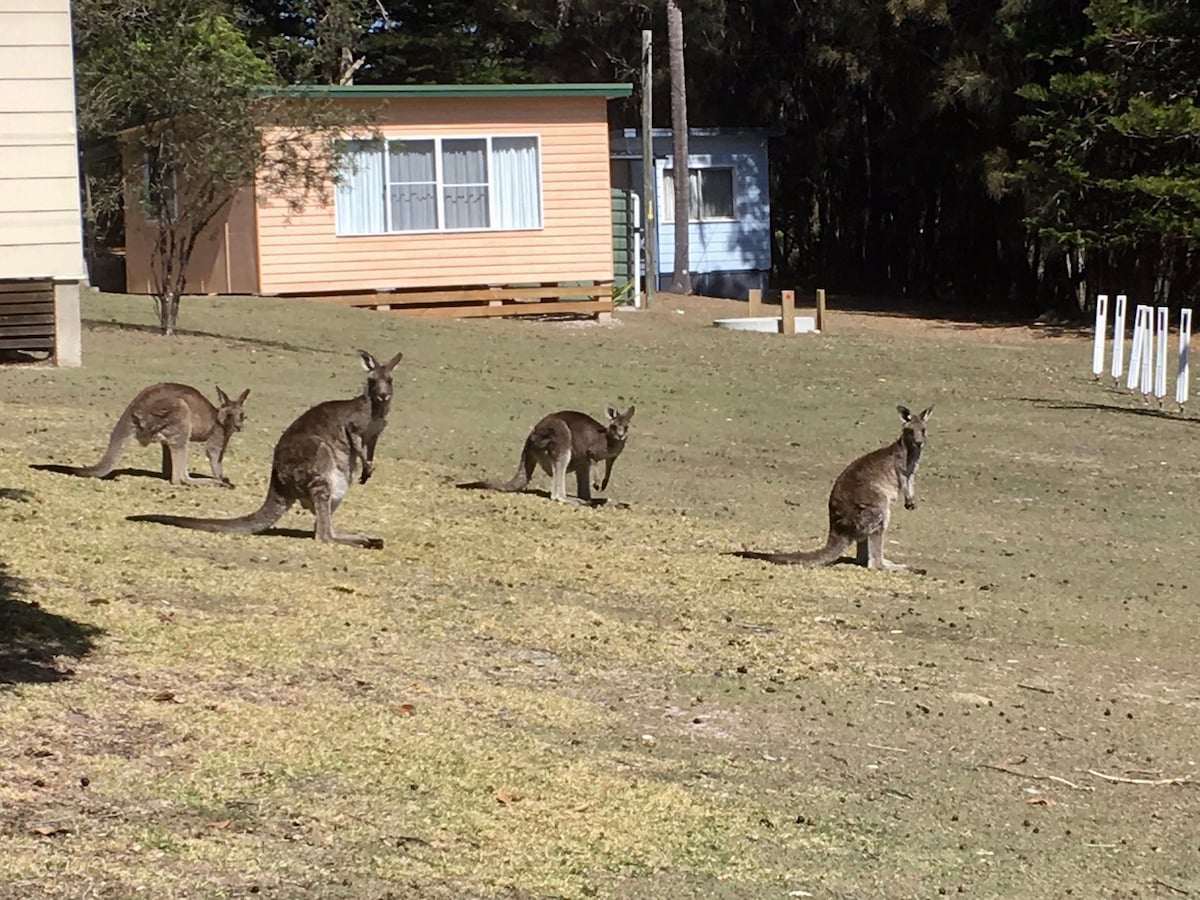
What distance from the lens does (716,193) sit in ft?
148

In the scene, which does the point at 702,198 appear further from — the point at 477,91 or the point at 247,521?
the point at 247,521

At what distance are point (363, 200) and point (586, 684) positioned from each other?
2327cm

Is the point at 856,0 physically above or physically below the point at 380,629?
above

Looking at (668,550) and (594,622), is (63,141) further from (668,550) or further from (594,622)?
(594,622)

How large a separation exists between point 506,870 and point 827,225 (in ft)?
166

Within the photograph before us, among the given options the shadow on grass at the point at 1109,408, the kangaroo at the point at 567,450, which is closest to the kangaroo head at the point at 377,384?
the kangaroo at the point at 567,450

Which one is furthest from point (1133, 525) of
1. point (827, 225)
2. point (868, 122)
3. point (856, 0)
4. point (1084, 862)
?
point (827, 225)

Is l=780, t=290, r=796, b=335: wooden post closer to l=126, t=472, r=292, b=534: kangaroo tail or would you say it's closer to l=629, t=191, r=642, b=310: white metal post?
l=629, t=191, r=642, b=310: white metal post

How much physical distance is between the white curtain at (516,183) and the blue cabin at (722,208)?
43.5 ft

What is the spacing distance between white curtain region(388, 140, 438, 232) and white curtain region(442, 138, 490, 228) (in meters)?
0.24

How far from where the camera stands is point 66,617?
8148 millimetres

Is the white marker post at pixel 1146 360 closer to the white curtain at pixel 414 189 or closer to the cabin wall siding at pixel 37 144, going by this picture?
the white curtain at pixel 414 189

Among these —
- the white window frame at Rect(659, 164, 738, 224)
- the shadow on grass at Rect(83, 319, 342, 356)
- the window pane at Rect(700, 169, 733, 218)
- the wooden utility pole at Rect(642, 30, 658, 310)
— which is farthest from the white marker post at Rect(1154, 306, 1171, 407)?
the window pane at Rect(700, 169, 733, 218)

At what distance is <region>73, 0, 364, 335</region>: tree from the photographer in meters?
23.2
